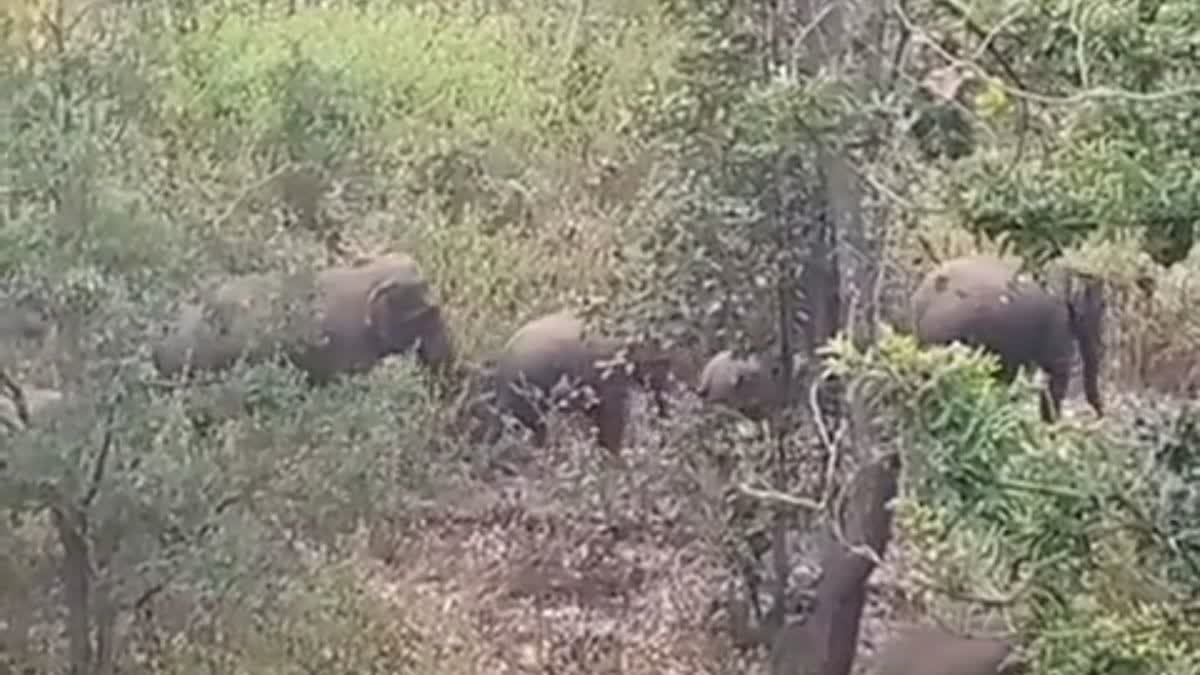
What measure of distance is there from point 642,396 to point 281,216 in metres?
1.34

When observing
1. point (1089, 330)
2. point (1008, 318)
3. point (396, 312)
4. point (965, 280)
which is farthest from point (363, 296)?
point (1089, 330)

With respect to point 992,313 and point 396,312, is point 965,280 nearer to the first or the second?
point 992,313

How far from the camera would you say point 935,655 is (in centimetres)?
371

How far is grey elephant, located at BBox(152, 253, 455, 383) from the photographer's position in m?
3.39

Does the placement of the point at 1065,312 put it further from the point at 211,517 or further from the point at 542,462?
the point at 211,517

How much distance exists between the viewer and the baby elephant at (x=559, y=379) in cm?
487

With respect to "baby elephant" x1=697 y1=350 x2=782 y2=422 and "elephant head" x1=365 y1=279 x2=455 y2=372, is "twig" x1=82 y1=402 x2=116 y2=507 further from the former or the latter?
"elephant head" x1=365 y1=279 x2=455 y2=372

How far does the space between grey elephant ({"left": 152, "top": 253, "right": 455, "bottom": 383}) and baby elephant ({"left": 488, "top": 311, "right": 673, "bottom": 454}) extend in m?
0.19

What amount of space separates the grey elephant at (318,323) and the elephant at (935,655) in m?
1.08

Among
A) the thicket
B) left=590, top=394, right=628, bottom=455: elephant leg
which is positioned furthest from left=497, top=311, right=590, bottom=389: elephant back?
the thicket

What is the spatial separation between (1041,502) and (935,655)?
7.15 ft

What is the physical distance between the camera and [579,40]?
4562mm

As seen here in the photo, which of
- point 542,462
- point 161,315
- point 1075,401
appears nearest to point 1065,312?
point 1075,401

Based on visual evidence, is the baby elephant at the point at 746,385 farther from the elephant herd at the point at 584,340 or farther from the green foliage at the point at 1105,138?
the green foliage at the point at 1105,138
